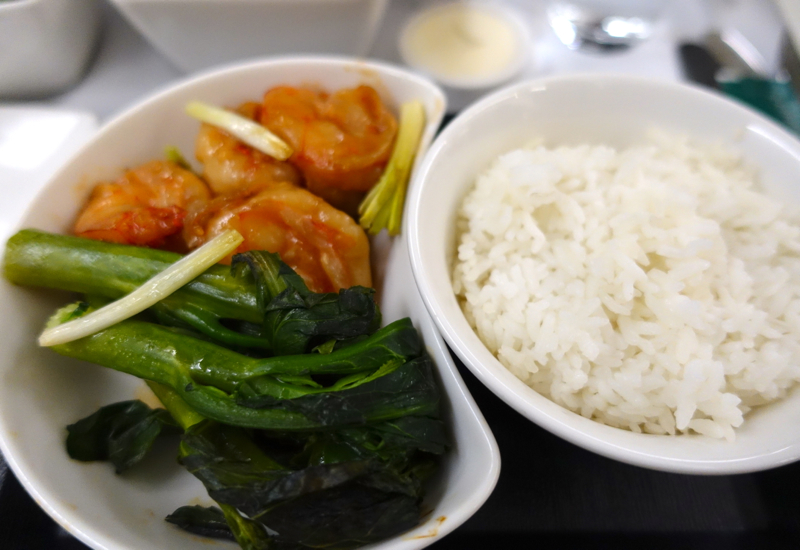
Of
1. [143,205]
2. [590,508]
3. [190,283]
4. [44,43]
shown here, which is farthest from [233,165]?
[590,508]

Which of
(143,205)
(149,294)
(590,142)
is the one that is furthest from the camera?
(590,142)

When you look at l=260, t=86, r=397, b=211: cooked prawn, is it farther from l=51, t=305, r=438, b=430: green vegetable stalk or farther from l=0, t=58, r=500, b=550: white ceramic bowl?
l=51, t=305, r=438, b=430: green vegetable stalk

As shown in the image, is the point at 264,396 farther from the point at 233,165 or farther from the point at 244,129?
the point at 244,129

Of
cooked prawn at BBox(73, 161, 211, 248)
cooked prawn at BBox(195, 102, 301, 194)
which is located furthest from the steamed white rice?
cooked prawn at BBox(73, 161, 211, 248)

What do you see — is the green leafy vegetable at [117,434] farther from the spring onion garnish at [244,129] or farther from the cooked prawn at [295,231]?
the spring onion garnish at [244,129]

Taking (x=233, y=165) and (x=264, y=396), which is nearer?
(x=264, y=396)
